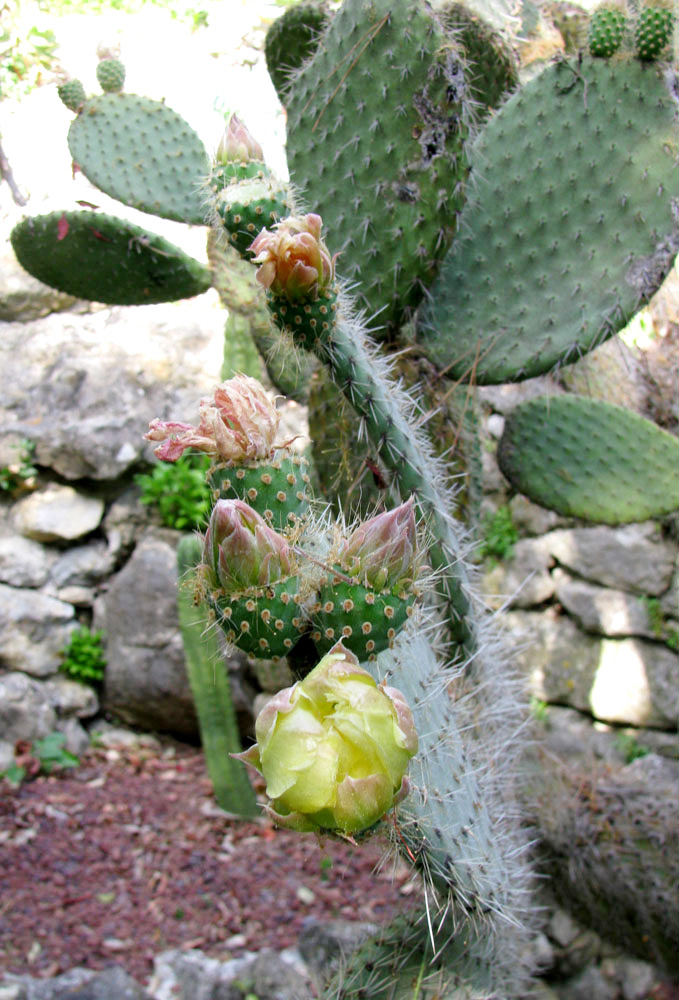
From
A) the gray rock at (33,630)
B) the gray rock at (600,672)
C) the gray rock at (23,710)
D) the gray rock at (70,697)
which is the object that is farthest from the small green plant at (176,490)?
the gray rock at (600,672)

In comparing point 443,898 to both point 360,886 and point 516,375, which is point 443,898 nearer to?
point 516,375

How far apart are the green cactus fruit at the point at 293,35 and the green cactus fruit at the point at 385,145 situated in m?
0.36

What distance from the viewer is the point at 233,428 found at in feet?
2.00

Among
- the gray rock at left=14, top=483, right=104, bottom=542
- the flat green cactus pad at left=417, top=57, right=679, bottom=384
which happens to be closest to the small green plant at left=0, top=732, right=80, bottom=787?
the gray rock at left=14, top=483, right=104, bottom=542

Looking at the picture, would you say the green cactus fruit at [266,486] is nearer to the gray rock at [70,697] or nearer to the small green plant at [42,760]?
the small green plant at [42,760]

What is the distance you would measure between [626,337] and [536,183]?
2220 mm

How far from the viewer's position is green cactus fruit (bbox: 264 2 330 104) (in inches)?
67.4

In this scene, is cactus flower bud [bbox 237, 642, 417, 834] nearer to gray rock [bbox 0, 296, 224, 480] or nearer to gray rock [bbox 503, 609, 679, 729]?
gray rock [bbox 503, 609, 679, 729]

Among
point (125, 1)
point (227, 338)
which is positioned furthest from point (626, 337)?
point (125, 1)

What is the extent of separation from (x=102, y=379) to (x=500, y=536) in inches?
80.4

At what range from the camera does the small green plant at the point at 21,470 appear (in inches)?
137

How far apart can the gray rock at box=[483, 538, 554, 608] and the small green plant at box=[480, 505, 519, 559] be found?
3cm

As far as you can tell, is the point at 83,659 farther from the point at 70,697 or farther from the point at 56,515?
the point at 56,515

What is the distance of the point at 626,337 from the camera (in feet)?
11.3
